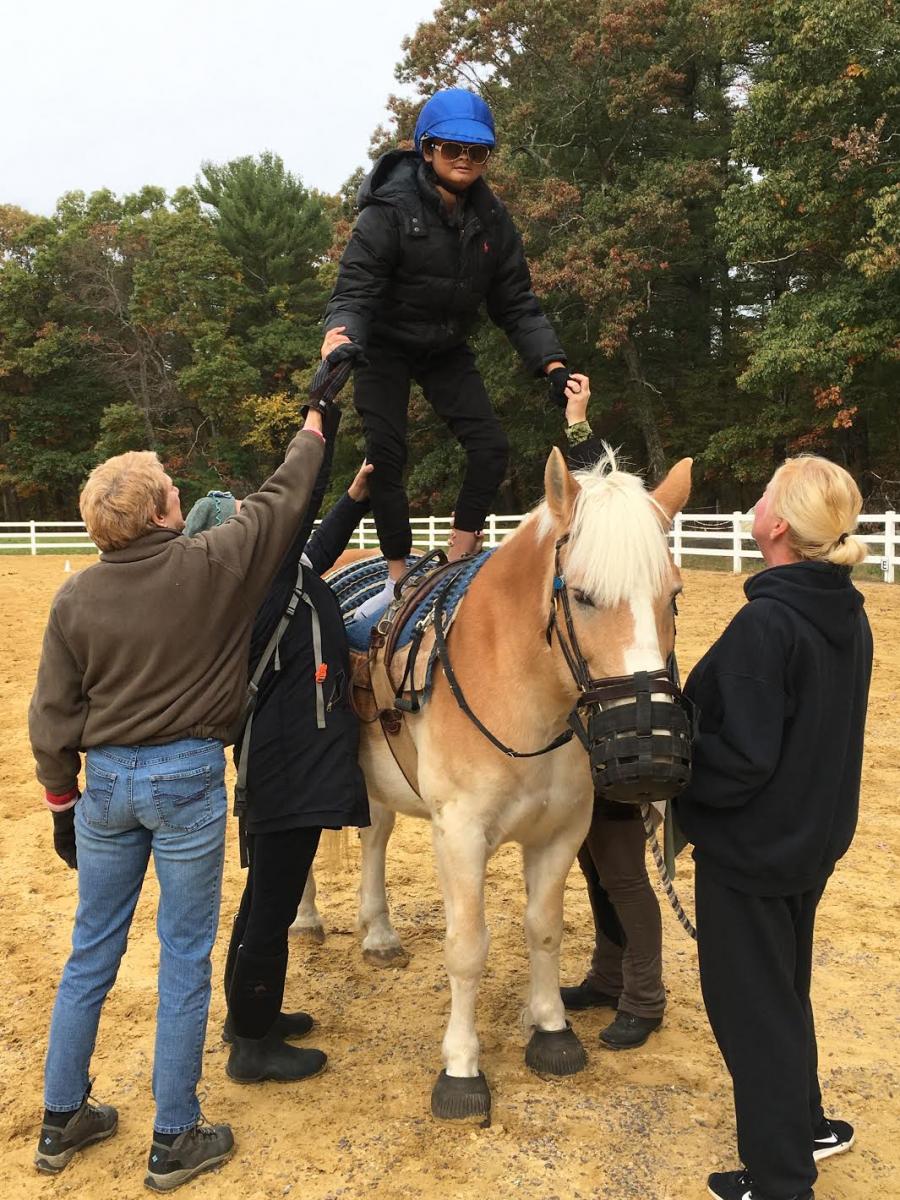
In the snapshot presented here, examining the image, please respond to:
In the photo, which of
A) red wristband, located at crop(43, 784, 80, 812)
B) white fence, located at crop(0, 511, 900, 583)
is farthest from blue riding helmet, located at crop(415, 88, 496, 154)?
white fence, located at crop(0, 511, 900, 583)

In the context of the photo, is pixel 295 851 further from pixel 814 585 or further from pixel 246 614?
pixel 814 585

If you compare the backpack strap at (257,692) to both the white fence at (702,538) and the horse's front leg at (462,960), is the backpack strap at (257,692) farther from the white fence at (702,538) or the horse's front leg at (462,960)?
the white fence at (702,538)

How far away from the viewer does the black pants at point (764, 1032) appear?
2379mm

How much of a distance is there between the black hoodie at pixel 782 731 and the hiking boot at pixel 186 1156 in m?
1.81

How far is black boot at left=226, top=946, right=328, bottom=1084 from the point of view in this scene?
10.4 ft

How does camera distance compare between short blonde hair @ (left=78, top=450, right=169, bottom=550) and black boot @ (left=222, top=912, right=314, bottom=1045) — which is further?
black boot @ (left=222, top=912, right=314, bottom=1045)

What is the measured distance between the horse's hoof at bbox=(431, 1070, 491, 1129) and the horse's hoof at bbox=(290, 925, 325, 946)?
1570 mm

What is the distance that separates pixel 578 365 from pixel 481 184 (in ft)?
82.7

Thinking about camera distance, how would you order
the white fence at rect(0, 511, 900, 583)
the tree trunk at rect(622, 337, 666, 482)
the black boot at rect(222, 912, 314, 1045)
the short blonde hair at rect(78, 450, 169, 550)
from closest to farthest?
the short blonde hair at rect(78, 450, 169, 550)
the black boot at rect(222, 912, 314, 1045)
the white fence at rect(0, 511, 900, 583)
the tree trunk at rect(622, 337, 666, 482)

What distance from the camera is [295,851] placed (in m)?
3.17

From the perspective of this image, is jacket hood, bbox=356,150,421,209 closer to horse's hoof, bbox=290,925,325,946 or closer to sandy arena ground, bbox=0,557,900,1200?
sandy arena ground, bbox=0,557,900,1200

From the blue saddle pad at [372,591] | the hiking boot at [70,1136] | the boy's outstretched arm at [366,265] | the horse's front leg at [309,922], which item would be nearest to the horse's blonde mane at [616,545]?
the blue saddle pad at [372,591]

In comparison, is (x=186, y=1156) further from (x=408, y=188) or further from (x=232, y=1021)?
(x=408, y=188)

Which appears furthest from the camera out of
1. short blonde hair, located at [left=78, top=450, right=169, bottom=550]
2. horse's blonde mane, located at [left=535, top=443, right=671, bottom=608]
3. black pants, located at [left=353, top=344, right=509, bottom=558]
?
black pants, located at [left=353, top=344, right=509, bottom=558]
